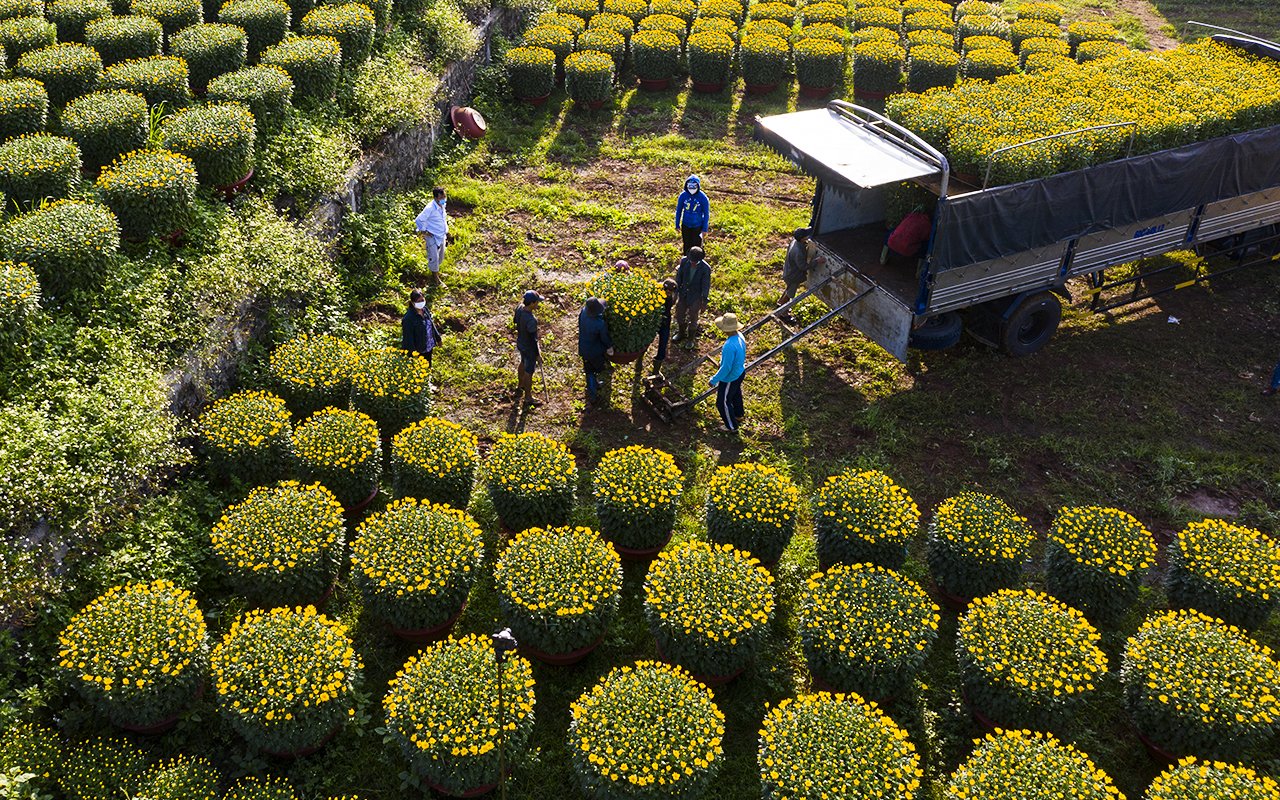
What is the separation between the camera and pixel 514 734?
7.62m

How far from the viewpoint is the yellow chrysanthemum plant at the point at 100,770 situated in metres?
7.25

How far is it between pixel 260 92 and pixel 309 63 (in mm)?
1648

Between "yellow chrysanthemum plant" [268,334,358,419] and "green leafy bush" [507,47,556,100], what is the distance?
10724 millimetres

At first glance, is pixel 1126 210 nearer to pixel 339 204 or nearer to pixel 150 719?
pixel 339 204

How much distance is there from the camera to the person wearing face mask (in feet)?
39.1

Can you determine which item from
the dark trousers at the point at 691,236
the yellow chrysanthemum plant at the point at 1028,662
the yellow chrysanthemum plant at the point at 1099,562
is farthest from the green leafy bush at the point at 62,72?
the yellow chrysanthemum plant at the point at 1099,562

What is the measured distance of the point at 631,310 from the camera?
12164mm

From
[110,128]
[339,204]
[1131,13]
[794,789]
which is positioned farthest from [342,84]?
[1131,13]

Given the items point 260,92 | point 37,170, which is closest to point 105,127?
point 37,170

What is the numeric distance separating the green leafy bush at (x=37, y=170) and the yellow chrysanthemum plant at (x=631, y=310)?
741 centimetres

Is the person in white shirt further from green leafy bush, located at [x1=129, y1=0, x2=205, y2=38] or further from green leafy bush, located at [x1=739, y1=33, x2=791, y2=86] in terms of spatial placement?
green leafy bush, located at [x1=739, y1=33, x2=791, y2=86]

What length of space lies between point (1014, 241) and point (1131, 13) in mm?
21599

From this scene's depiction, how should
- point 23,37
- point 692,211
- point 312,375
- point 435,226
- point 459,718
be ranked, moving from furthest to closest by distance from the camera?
1. point 23,37
2. point 692,211
3. point 435,226
4. point 312,375
5. point 459,718

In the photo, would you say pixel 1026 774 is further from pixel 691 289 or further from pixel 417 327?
pixel 417 327
